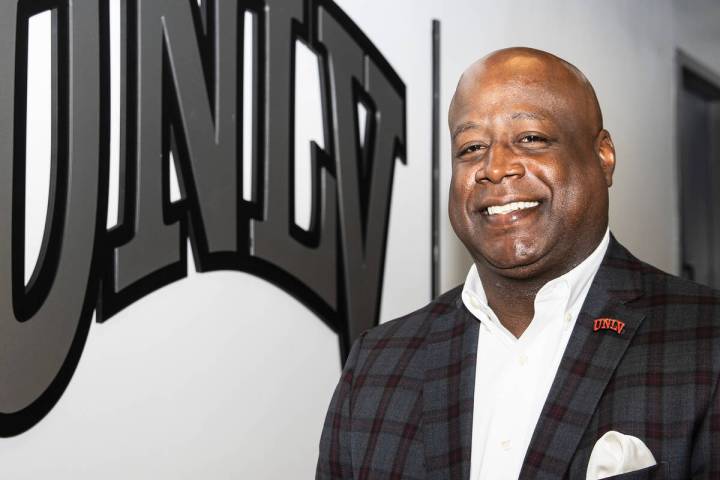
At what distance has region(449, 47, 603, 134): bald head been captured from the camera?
1222mm

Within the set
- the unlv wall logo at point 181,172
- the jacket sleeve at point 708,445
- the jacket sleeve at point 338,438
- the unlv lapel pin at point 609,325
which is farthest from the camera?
the unlv wall logo at point 181,172

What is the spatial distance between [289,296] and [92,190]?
1.88 ft

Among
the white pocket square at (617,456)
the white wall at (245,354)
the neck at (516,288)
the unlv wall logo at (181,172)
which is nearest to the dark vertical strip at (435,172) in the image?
the white wall at (245,354)

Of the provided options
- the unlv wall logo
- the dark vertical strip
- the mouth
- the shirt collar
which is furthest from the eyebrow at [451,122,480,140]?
the dark vertical strip

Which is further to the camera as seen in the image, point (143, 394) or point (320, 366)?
point (320, 366)

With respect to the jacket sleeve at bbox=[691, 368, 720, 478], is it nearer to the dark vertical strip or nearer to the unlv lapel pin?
the unlv lapel pin

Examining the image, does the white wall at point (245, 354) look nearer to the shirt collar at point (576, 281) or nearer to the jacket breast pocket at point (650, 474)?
the shirt collar at point (576, 281)

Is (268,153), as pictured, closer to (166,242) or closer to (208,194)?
(208,194)

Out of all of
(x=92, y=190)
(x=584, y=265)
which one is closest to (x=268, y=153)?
(x=92, y=190)

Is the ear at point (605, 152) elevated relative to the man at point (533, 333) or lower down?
elevated

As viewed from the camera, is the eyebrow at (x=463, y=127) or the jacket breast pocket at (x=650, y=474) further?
the eyebrow at (x=463, y=127)

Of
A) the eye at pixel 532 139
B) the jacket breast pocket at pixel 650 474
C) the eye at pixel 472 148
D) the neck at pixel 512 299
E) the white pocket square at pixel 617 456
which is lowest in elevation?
the jacket breast pocket at pixel 650 474

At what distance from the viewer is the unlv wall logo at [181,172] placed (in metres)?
1.45

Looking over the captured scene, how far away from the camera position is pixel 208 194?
178 cm
